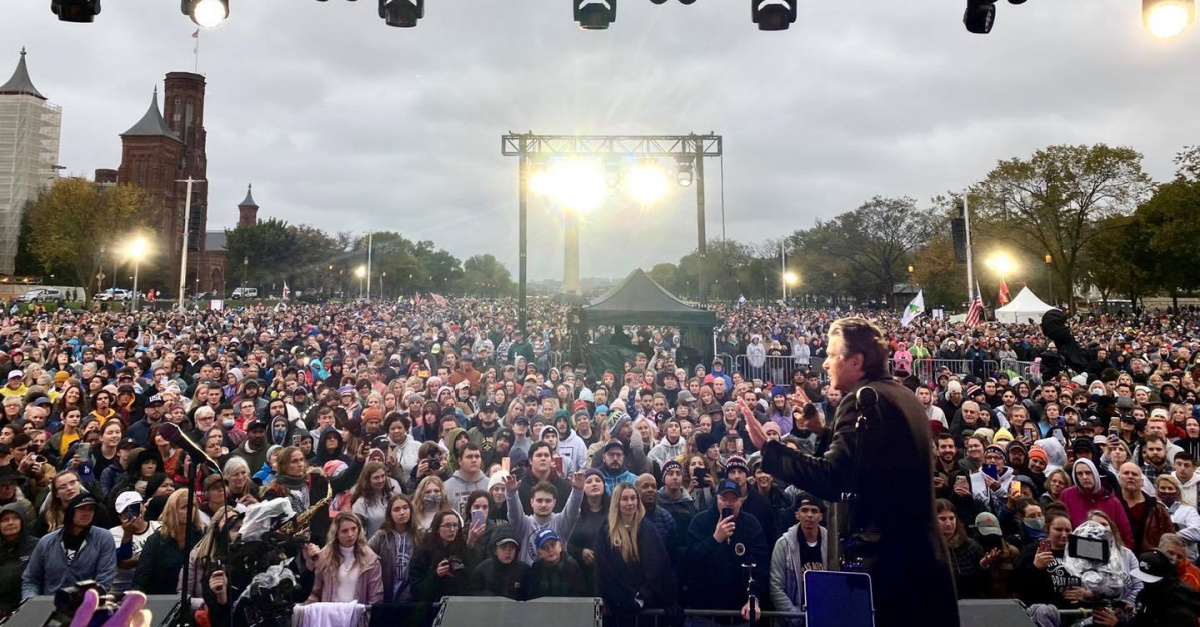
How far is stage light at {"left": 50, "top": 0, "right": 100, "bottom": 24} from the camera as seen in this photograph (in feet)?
16.0

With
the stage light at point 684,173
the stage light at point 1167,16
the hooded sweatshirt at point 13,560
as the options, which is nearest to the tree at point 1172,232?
the stage light at point 684,173

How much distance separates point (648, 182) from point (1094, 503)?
15488mm

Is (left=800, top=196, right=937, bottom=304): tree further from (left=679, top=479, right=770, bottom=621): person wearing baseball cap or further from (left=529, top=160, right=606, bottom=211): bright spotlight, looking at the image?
(left=679, top=479, right=770, bottom=621): person wearing baseball cap

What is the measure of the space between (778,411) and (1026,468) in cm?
360

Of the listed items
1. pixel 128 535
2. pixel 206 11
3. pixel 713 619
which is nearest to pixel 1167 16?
pixel 713 619

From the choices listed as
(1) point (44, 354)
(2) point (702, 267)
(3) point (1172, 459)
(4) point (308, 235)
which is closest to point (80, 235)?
(4) point (308, 235)

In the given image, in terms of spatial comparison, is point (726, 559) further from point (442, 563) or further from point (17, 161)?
point (17, 161)

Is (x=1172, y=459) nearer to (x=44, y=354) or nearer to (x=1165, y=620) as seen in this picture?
(x=1165, y=620)

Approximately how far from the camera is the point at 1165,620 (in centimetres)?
411

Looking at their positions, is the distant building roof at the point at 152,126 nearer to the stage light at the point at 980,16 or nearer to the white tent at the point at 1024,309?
the white tent at the point at 1024,309

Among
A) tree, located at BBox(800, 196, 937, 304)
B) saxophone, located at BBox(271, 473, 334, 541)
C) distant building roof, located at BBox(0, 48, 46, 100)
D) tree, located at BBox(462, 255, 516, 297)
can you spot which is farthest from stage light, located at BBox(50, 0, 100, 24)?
tree, located at BBox(462, 255, 516, 297)

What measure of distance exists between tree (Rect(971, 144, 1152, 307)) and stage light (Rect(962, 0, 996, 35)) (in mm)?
45034

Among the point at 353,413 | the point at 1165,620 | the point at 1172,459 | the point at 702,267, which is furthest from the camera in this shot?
the point at 702,267

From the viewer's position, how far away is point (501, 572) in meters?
4.55
